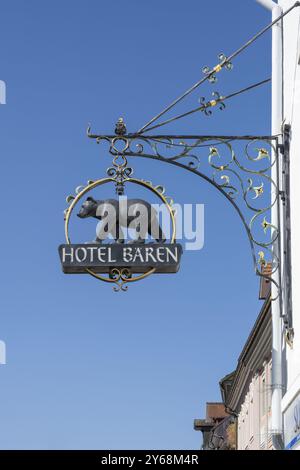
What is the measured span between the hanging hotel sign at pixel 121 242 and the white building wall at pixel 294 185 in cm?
116

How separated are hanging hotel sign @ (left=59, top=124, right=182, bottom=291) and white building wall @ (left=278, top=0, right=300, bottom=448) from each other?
1.16 metres

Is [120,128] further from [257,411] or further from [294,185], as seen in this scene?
[257,411]

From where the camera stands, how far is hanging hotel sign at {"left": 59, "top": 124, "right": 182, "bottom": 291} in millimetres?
11906

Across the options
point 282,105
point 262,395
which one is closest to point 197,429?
point 262,395

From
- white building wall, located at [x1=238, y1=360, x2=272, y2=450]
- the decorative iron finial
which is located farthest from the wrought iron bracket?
white building wall, located at [x1=238, y1=360, x2=272, y2=450]

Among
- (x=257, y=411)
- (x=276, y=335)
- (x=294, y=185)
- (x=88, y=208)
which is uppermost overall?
(x=257, y=411)

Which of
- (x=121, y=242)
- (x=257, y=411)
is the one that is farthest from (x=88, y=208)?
(x=257, y=411)

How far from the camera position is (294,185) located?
12.2 m

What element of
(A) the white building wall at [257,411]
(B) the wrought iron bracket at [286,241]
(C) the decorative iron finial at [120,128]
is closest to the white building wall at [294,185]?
(B) the wrought iron bracket at [286,241]

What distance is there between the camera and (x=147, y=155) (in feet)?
→ 40.8

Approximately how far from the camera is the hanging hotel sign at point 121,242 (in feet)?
39.1

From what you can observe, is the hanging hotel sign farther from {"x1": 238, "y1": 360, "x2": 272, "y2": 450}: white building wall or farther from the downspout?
{"x1": 238, "y1": 360, "x2": 272, "y2": 450}: white building wall

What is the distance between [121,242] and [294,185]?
181 centimetres
